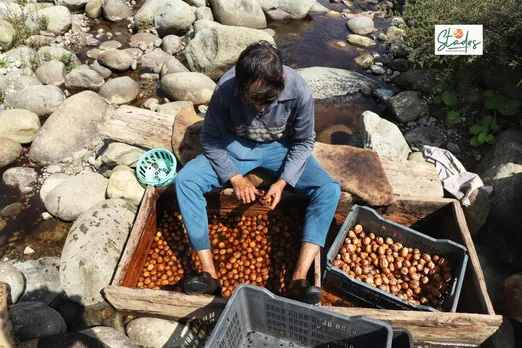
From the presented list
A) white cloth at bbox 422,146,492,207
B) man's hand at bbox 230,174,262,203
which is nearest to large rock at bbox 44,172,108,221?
man's hand at bbox 230,174,262,203

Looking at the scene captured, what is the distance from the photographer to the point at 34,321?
3.11 metres

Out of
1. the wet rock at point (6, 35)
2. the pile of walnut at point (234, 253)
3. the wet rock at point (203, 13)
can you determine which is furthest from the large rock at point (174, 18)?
the pile of walnut at point (234, 253)

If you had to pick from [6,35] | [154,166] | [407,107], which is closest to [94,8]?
[6,35]

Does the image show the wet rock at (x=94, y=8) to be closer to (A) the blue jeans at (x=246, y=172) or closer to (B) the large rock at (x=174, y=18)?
(B) the large rock at (x=174, y=18)

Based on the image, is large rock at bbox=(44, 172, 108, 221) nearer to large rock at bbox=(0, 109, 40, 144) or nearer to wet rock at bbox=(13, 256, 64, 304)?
wet rock at bbox=(13, 256, 64, 304)

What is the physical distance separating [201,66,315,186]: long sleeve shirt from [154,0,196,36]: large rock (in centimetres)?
528

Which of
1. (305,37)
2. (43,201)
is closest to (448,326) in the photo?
(43,201)

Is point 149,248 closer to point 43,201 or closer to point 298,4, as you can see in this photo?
point 43,201

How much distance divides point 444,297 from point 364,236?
0.90m

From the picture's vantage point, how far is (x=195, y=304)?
3139 mm

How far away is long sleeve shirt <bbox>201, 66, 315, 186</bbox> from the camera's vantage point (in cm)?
327

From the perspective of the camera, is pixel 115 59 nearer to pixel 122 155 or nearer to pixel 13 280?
pixel 122 155

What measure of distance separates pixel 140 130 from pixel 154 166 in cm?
46

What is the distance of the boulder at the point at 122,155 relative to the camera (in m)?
4.66
